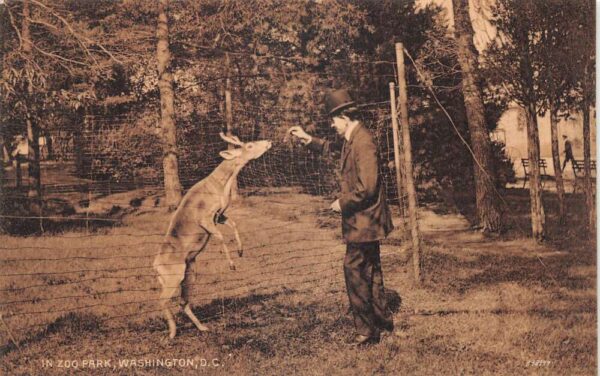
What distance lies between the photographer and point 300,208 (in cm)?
1075

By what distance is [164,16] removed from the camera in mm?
7887

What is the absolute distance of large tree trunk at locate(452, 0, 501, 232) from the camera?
750 cm

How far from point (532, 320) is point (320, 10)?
6677 millimetres

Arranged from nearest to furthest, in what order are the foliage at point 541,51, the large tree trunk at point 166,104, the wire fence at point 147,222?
the wire fence at point 147,222 < the foliage at point 541,51 < the large tree trunk at point 166,104

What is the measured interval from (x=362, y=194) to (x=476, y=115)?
4.96 metres

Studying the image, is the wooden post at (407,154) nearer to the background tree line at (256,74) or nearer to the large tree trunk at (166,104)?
the background tree line at (256,74)

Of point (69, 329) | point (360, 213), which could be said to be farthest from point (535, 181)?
point (69, 329)

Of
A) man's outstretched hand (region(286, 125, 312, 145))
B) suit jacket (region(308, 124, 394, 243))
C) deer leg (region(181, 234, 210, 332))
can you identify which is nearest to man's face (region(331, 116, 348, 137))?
suit jacket (region(308, 124, 394, 243))

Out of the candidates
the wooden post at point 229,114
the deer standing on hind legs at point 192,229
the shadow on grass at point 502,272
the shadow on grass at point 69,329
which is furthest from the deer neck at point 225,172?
the shadow on grass at point 502,272

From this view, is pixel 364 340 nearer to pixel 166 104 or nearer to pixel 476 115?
pixel 166 104

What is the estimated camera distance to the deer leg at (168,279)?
4047 mm

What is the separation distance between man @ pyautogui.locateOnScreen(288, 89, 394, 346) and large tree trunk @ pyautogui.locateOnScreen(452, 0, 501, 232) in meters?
4.17

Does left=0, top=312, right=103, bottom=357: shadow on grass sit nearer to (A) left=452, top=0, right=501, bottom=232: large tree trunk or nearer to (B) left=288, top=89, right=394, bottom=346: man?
(B) left=288, top=89, right=394, bottom=346: man

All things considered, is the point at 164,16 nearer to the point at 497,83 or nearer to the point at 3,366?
the point at 497,83
